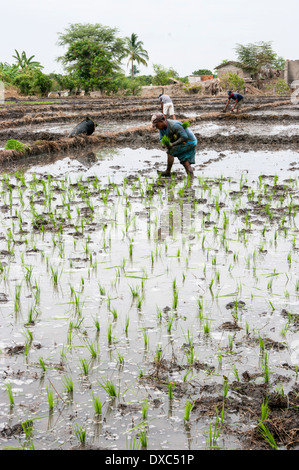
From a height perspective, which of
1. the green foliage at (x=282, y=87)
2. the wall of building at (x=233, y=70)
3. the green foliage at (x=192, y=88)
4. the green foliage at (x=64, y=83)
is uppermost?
the wall of building at (x=233, y=70)

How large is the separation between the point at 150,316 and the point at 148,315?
0.7 inches

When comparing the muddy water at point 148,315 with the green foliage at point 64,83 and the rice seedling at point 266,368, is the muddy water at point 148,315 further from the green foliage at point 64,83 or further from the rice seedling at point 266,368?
the green foliage at point 64,83

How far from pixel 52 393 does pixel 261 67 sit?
37.4 metres

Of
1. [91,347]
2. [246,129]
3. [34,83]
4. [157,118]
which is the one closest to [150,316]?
[91,347]

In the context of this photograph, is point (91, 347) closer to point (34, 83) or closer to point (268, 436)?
point (268, 436)

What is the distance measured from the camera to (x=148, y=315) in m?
2.88

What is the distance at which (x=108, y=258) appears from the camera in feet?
12.6

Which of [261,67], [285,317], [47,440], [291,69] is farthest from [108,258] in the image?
[261,67]

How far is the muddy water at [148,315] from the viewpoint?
1970 millimetres

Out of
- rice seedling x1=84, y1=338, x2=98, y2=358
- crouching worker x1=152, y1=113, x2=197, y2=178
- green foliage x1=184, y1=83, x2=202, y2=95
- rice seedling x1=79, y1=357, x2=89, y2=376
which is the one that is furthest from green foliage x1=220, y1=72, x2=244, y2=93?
rice seedling x1=79, y1=357, x2=89, y2=376

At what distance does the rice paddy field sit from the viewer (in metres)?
1.93

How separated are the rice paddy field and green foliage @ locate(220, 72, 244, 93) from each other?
23153 mm

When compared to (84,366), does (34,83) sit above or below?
above

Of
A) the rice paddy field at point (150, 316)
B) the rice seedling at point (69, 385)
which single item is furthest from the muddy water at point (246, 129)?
the rice seedling at point (69, 385)
